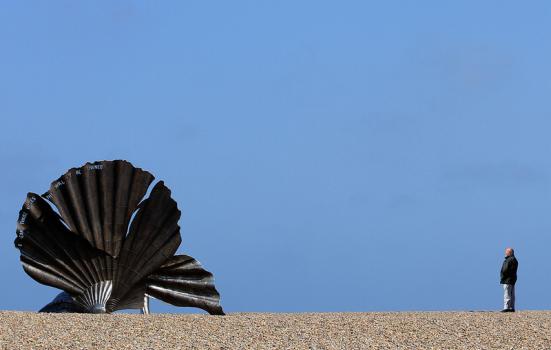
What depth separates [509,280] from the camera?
1983 centimetres

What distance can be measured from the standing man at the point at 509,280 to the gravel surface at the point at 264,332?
11.7ft

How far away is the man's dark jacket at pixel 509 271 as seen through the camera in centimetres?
1984

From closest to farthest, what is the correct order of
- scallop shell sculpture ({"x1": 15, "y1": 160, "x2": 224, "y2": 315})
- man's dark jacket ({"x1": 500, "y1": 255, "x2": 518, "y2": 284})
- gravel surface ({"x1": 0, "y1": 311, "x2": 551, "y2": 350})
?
1. gravel surface ({"x1": 0, "y1": 311, "x2": 551, "y2": 350})
2. scallop shell sculpture ({"x1": 15, "y1": 160, "x2": 224, "y2": 315})
3. man's dark jacket ({"x1": 500, "y1": 255, "x2": 518, "y2": 284})

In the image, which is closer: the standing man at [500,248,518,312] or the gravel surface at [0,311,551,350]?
the gravel surface at [0,311,551,350]

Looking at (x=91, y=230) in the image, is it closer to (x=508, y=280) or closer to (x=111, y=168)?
(x=111, y=168)

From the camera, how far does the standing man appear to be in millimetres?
19734

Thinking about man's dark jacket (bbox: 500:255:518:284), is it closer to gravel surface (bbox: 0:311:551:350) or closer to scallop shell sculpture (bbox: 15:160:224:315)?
gravel surface (bbox: 0:311:551:350)

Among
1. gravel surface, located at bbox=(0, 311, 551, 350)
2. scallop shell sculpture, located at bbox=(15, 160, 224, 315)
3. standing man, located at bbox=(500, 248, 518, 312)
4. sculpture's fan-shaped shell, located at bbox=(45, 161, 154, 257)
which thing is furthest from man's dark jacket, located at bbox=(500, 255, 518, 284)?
sculpture's fan-shaped shell, located at bbox=(45, 161, 154, 257)

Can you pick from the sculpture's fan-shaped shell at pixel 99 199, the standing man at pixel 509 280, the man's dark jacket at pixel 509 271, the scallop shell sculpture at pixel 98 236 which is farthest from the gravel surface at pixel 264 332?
the man's dark jacket at pixel 509 271

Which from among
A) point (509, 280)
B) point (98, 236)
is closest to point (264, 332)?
point (98, 236)

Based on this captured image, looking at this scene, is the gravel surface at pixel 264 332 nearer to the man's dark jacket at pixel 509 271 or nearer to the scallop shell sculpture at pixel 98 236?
the scallop shell sculpture at pixel 98 236

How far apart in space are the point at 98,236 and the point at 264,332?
4.52m

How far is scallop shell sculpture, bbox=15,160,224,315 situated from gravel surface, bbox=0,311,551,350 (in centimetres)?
154

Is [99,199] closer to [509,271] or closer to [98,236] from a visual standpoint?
[98,236]
